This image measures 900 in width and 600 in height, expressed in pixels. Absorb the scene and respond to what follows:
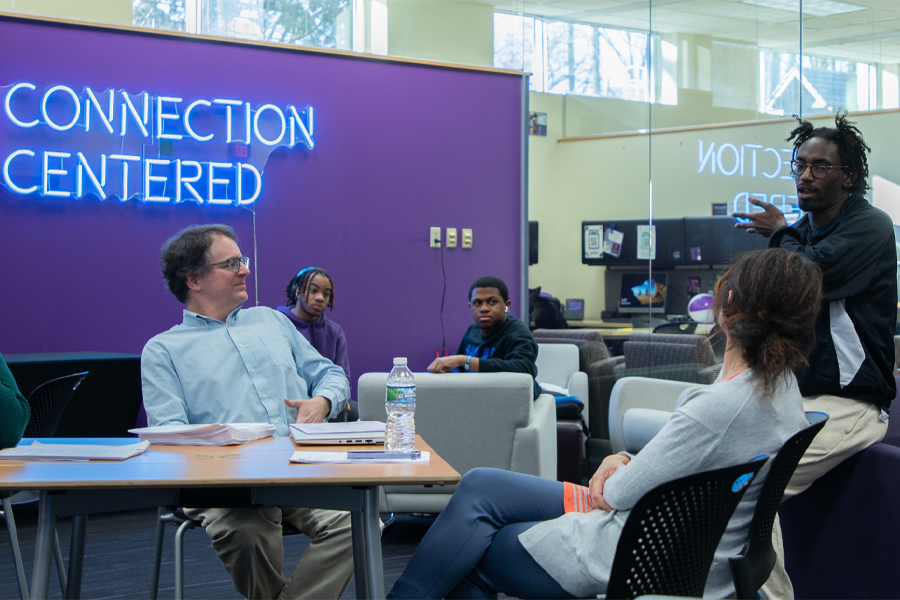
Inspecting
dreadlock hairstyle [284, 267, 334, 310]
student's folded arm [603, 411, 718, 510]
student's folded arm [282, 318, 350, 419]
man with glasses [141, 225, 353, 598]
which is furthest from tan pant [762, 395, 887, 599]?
dreadlock hairstyle [284, 267, 334, 310]

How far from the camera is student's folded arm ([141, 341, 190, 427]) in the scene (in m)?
2.30

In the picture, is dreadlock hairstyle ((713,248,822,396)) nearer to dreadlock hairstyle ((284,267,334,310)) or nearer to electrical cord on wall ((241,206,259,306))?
dreadlock hairstyle ((284,267,334,310))

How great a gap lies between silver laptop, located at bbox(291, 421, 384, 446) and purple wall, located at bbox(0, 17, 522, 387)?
3.17m

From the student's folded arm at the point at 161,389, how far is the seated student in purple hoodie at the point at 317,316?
2184 millimetres

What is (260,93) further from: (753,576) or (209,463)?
(753,576)

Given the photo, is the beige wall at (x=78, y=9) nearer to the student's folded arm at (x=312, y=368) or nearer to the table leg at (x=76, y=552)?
the student's folded arm at (x=312, y=368)

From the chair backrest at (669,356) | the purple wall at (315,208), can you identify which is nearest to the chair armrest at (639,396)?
the chair backrest at (669,356)

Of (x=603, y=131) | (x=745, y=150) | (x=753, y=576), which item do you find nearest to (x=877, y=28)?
(x=745, y=150)

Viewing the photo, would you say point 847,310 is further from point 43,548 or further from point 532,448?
point 43,548

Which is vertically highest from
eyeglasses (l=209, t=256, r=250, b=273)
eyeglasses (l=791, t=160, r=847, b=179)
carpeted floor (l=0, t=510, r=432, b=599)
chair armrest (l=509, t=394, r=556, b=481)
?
eyeglasses (l=791, t=160, r=847, b=179)

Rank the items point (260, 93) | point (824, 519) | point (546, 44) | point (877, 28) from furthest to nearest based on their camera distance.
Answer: point (546, 44) → point (877, 28) → point (260, 93) → point (824, 519)

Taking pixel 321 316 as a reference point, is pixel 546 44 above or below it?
above

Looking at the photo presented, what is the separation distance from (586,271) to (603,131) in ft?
4.92

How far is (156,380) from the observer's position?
7.70ft
